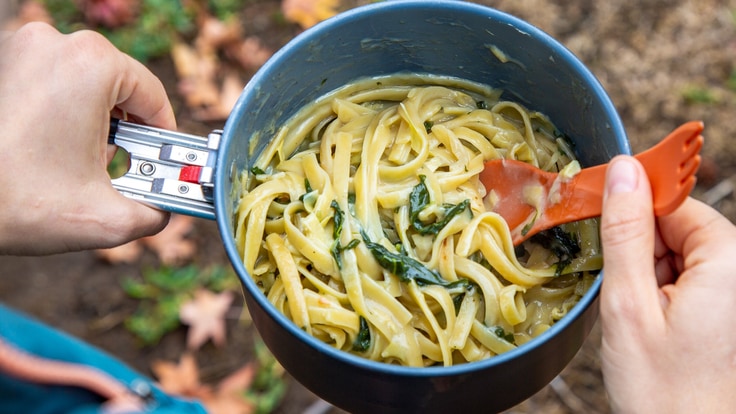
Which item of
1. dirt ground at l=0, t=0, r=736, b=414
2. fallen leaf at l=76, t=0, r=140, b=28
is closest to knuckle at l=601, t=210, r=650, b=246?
dirt ground at l=0, t=0, r=736, b=414

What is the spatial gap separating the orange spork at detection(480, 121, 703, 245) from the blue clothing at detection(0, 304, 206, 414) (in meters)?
1.08

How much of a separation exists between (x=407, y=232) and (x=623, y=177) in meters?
0.71

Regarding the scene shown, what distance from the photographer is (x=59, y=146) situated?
208cm

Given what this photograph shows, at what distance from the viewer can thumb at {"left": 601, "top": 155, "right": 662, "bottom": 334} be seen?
167 cm

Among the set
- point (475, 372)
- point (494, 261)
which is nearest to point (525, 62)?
point (494, 261)

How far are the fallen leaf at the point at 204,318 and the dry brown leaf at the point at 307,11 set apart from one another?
1.53 metres

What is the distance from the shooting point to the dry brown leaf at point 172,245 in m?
3.67

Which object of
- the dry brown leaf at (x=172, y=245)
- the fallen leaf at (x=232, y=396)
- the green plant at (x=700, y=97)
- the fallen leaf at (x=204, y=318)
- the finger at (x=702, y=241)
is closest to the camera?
the finger at (x=702, y=241)

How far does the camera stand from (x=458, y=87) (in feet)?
8.03

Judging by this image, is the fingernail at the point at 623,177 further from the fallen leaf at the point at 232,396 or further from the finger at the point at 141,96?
the fallen leaf at the point at 232,396

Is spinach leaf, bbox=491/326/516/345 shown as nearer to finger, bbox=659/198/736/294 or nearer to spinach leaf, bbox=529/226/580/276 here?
spinach leaf, bbox=529/226/580/276

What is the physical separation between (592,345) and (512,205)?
152 centimetres

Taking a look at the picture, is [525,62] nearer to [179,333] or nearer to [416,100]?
[416,100]

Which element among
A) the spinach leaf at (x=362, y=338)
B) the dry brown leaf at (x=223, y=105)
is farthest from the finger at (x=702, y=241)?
the dry brown leaf at (x=223, y=105)
